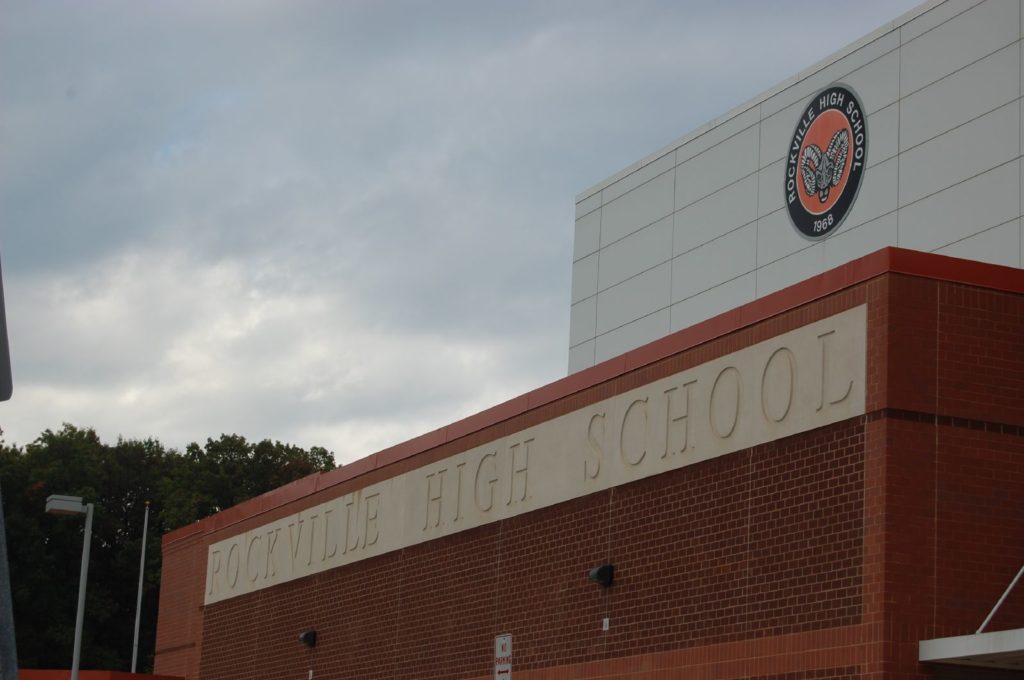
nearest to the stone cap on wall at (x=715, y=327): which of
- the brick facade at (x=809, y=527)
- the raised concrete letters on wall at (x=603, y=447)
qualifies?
the brick facade at (x=809, y=527)

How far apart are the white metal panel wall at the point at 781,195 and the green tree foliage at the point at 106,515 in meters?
36.9

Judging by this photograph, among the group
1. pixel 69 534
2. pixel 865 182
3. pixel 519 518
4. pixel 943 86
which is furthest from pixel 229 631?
pixel 69 534

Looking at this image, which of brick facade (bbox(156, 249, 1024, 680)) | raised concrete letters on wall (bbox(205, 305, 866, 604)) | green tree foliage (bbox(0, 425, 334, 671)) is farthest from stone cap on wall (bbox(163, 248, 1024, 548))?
green tree foliage (bbox(0, 425, 334, 671))

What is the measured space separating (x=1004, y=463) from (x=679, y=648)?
4.79m

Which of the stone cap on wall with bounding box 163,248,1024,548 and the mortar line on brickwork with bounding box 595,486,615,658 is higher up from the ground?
the stone cap on wall with bounding box 163,248,1024,548

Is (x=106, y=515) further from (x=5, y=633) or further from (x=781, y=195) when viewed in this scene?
(x=5, y=633)

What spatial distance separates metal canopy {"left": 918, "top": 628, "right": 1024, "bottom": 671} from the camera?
1491cm

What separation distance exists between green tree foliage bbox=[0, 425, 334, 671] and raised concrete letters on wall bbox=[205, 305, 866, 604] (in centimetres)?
3597

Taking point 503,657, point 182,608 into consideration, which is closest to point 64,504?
point 182,608

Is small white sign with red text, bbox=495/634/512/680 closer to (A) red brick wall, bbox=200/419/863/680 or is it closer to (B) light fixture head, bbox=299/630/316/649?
(A) red brick wall, bbox=200/419/863/680

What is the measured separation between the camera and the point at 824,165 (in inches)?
1152

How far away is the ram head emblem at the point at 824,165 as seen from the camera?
2883 centimetres

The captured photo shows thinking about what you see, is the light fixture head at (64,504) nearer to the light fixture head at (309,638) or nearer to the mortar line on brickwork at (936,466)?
the light fixture head at (309,638)

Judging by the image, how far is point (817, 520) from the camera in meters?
17.5
